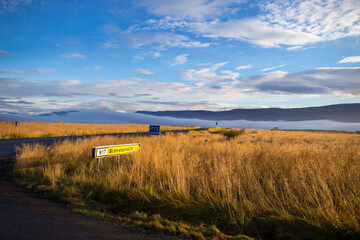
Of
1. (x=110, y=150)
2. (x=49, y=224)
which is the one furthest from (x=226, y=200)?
(x=110, y=150)

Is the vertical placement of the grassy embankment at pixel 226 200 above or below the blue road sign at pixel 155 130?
below

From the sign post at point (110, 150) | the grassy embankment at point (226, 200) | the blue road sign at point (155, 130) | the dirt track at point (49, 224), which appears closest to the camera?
the dirt track at point (49, 224)

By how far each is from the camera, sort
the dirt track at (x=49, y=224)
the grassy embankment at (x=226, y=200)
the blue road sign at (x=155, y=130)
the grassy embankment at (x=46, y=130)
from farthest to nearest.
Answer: the grassy embankment at (x=46, y=130) < the blue road sign at (x=155, y=130) < the grassy embankment at (x=226, y=200) < the dirt track at (x=49, y=224)

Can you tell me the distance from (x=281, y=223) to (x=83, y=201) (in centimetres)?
474

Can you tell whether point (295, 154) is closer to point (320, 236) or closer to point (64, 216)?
point (320, 236)

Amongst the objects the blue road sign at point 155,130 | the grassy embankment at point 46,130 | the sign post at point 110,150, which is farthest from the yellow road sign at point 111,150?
the grassy embankment at point 46,130

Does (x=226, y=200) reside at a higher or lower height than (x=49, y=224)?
higher

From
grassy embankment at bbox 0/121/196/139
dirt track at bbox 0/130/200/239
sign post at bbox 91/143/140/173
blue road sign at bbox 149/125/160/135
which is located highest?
blue road sign at bbox 149/125/160/135

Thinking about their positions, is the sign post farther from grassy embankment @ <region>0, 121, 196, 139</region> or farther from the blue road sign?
grassy embankment @ <region>0, 121, 196, 139</region>

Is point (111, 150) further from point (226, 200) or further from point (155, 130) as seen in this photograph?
point (155, 130)

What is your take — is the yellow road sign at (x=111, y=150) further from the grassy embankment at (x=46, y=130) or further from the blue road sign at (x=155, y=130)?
the grassy embankment at (x=46, y=130)

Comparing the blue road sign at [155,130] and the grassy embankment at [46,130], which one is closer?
the blue road sign at [155,130]

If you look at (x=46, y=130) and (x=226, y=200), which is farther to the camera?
(x=46, y=130)

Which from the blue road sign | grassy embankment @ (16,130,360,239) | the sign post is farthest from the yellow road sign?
the blue road sign
